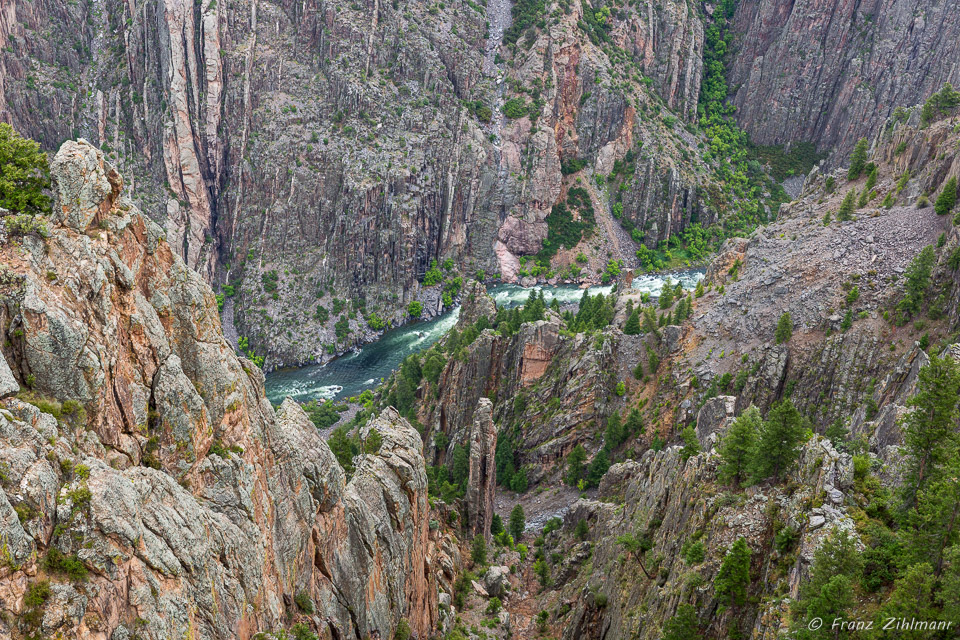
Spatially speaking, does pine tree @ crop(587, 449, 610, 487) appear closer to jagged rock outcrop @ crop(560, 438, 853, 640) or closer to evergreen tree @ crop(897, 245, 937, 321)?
jagged rock outcrop @ crop(560, 438, 853, 640)

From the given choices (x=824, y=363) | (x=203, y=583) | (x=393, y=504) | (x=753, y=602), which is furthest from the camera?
(x=824, y=363)

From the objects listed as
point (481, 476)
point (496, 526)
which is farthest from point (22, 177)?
point (496, 526)

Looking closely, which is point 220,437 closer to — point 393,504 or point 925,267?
point 393,504

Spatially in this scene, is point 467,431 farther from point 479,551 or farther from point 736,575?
point 736,575

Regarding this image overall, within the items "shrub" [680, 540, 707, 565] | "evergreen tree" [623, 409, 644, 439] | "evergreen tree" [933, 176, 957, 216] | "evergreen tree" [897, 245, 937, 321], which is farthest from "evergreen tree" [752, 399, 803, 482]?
"evergreen tree" [933, 176, 957, 216]

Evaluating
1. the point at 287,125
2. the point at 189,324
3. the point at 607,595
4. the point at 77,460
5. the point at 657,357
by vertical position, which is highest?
the point at 287,125

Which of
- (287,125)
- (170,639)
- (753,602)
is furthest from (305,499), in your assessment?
(287,125)

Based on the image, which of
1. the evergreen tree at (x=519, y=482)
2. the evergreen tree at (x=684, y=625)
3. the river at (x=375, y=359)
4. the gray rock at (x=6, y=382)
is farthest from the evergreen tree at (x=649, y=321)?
the gray rock at (x=6, y=382)
